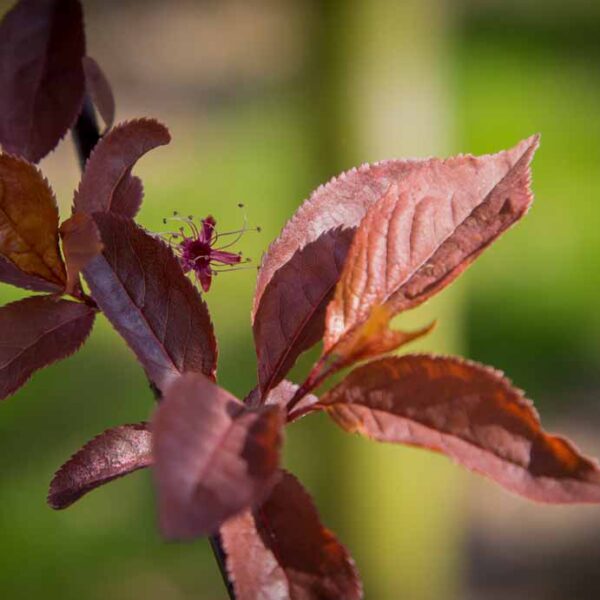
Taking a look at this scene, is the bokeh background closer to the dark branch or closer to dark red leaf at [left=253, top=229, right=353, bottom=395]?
the dark branch

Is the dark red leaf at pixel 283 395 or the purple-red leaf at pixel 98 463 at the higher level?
the dark red leaf at pixel 283 395

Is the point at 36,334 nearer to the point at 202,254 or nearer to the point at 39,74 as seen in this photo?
the point at 202,254

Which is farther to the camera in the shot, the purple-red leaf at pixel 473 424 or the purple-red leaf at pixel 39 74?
the purple-red leaf at pixel 39 74

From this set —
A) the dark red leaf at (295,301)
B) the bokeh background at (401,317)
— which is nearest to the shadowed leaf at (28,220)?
the dark red leaf at (295,301)

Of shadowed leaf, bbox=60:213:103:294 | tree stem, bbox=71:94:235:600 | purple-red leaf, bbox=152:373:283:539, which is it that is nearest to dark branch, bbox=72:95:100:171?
tree stem, bbox=71:94:235:600

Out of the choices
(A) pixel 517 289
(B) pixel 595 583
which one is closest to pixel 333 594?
(B) pixel 595 583

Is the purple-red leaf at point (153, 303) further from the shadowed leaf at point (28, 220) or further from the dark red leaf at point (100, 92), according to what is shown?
→ the dark red leaf at point (100, 92)
